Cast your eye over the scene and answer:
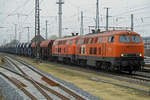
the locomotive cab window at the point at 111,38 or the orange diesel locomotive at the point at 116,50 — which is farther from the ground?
the locomotive cab window at the point at 111,38

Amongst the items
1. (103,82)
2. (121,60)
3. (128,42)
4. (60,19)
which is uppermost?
(60,19)

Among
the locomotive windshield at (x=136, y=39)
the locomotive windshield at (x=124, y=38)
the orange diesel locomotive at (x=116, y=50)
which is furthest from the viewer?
the locomotive windshield at (x=136, y=39)

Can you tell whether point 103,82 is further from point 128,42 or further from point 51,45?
point 51,45

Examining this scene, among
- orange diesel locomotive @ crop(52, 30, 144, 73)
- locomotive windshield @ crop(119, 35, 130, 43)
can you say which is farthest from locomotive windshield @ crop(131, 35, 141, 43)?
locomotive windshield @ crop(119, 35, 130, 43)

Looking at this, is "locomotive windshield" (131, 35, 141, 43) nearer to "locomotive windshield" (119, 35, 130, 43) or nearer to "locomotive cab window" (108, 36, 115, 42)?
"locomotive windshield" (119, 35, 130, 43)

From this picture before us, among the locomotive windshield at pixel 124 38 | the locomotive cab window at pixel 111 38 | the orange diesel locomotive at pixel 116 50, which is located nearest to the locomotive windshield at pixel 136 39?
the orange diesel locomotive at pixel 116 50

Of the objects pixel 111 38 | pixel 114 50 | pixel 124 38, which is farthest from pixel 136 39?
pixel 114 50

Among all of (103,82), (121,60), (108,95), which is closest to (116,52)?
(121,60)

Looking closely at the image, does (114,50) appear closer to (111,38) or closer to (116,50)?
(116,50)

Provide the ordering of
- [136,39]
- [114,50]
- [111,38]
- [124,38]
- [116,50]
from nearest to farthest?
[116,50]
[114,50]
[124,38]
[136,39]
[111,38]

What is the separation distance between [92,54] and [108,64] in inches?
121

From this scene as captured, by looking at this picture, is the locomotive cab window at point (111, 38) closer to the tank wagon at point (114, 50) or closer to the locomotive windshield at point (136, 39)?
the tank wagon at point (114, 50)

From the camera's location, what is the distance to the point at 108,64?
22172mm

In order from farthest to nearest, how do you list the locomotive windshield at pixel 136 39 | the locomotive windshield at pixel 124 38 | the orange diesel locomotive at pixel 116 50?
the locomotive windshield at pixel 136 39 → the locomotive windshield at pixel 124 38 → the orange diesel locomotive at pixel 116 50
